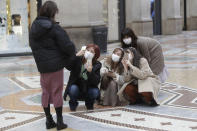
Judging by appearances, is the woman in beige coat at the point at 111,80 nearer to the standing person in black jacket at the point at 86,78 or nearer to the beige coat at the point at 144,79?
the beige coat at the point at 144,79

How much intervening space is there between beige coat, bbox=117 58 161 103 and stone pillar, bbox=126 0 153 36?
1605 cm

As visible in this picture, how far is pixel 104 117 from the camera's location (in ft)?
22.2

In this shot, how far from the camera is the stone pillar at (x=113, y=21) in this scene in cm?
2231

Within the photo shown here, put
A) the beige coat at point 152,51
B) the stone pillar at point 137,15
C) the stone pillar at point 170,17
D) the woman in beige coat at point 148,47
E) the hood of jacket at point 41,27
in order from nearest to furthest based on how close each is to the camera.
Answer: the hood of jacket at point 41,27
the woman in beige coat at point 148,47
the beige coat at point 152,51
the stone pillar at point 137,15
the stone pillar at point 170,17

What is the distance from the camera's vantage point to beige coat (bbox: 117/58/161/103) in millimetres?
7215

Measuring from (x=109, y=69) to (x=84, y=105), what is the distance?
782 millimetres

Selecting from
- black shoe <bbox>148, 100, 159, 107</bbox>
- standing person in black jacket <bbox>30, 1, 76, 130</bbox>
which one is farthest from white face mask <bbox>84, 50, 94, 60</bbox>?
black shoe <bbox>148, 100, 159, 107</bbox>

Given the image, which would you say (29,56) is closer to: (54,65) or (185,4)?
(54,65)

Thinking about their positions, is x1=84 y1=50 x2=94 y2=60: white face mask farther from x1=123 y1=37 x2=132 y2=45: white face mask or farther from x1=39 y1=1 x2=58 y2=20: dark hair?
x1=39 y1=1 x2=58 y2=20: dark hair

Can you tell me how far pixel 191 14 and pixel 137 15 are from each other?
396 inches

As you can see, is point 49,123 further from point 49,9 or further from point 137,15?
point 137,15

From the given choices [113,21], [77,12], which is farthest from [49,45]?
[113,21]

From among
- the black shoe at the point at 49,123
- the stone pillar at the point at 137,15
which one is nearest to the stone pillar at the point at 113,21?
the stone pillar at the point at 137,15

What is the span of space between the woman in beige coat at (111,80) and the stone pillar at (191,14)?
25.7m
